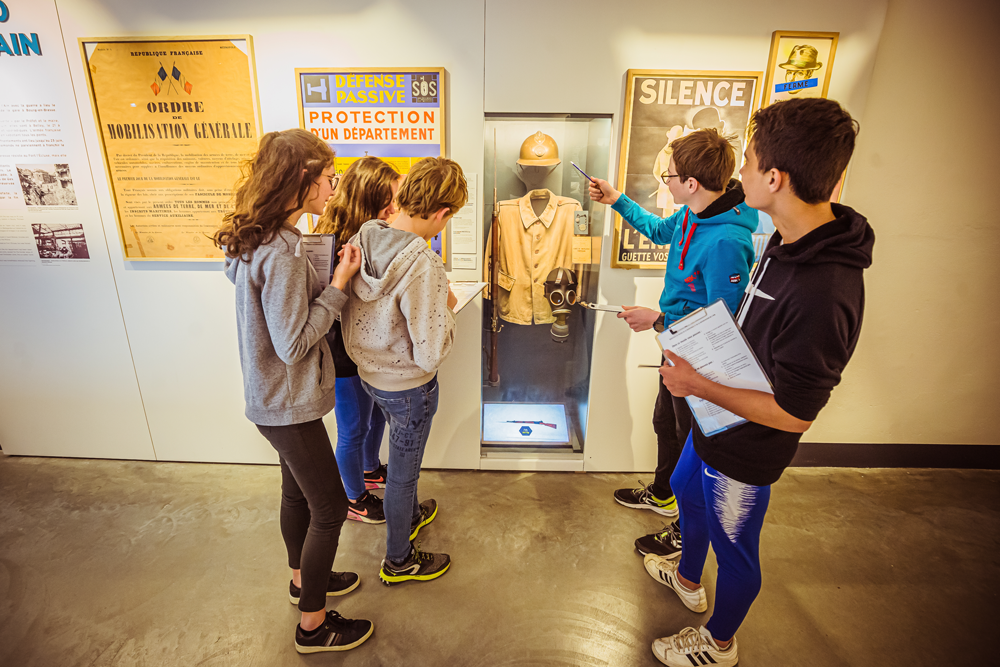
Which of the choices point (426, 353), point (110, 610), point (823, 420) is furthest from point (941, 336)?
point (110, 610)

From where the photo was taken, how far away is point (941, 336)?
246 cm

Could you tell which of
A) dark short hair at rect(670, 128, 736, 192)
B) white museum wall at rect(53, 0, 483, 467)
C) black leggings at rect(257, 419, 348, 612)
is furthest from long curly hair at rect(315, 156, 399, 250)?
dark short hair at rect(670, 128, 736, 192)

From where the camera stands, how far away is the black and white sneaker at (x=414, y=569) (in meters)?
1.82

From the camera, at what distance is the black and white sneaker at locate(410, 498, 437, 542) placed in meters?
2.10

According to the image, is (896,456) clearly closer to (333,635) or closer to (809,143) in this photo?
(809,143)

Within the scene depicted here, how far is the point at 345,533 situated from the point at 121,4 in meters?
2.62

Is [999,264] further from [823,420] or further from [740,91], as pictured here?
[740,91]

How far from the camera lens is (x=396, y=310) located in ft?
4.50

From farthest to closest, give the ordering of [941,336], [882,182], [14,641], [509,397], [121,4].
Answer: [509,397] < [941,336] < [882,182] < [121,4] < [14,641]

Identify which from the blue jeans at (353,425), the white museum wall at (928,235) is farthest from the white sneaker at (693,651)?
the white museum wall at (928,235)

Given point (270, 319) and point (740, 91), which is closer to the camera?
point (270, 319)

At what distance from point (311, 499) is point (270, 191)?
2.99 ft

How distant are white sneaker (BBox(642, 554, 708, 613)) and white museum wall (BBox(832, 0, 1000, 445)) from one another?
1.44 meters

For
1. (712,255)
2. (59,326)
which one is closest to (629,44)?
(712,255)
